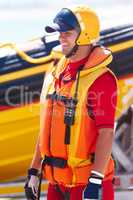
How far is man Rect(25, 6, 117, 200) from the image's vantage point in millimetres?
2396

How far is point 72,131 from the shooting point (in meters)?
2.45

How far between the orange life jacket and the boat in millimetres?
1167

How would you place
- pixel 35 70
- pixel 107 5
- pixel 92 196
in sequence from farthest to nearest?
pixel 107 5, pixel 35 70, pixel 92 196

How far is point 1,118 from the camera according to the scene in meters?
3.77

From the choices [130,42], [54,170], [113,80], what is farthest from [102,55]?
[130,42]

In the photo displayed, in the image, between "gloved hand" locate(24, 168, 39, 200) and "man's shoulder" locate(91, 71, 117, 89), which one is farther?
"gloved hand" locate(24, 168, 39, 200)

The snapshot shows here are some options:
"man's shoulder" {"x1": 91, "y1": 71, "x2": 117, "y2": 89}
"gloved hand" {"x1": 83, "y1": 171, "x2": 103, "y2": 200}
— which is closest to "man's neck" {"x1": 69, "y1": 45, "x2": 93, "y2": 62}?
"man's shoulder" {"x1": 91, "y1": 71, "x2": 117, "y2": 89}

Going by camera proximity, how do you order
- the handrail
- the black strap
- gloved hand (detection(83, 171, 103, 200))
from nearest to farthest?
gloved hand (detection(83, 171, 103, 200))
the black strap
the handrail

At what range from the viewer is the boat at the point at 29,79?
3.72 meters

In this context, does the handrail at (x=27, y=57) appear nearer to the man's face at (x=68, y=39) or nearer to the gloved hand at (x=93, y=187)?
the man's face at (x=68, y=39)

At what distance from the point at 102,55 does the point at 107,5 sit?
1606 millimetres

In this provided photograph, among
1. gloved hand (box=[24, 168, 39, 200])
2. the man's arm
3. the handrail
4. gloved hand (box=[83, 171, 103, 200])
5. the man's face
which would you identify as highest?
the man's face

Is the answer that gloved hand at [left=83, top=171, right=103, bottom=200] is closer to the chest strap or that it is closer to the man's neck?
the chest strap

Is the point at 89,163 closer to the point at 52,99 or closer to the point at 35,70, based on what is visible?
the point at 52,99
